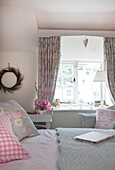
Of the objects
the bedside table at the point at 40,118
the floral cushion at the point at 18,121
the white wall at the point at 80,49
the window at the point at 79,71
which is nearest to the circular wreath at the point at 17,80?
the bedside table at the point at 40,118

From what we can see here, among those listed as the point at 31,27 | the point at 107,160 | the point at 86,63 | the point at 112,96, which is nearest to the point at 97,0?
the point at 31,27

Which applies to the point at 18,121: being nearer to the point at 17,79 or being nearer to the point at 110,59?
the point at 17,79

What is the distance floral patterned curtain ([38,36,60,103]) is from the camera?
3.21 meters

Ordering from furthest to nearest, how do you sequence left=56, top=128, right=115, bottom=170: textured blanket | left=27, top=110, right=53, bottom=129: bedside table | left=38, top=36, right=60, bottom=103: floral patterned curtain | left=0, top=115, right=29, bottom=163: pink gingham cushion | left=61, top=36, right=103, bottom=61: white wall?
left=61, top=36, right=103, bottom=61: white wall < left=38, top=36, right=60, bottom=103: floral patterned curtain < left=27, top=110, right=53, bottom=129: bedside table < left=0, top=115, right=29, bottom=163: pink gingham cushion < left=56, top=128, right=115, bottom=170: textured blanket

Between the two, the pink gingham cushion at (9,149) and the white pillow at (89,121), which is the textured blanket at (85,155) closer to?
the pink gingham cushion at (9,149)

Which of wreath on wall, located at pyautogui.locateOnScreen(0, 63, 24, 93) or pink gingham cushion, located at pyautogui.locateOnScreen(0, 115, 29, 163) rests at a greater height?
wreath on wall, located at pyautogui.locateOnScreen(0, 63, 24, 93)

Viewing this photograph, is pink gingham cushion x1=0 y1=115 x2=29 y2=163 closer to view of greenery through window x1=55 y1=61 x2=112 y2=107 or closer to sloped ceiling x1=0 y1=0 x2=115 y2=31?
sloped ceiling x1=0 y1=0 x2=115 y2=31

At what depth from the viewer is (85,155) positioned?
1275mm

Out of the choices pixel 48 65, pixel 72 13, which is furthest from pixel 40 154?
pixel 72 13

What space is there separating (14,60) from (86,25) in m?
1.40

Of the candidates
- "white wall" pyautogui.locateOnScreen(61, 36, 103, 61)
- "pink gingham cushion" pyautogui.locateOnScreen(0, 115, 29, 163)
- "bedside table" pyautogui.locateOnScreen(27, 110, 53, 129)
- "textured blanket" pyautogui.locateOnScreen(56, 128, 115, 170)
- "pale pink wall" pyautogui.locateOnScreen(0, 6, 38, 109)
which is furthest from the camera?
"white wall" pyautogui.locateOnScreen(61, 36, 103, 61)

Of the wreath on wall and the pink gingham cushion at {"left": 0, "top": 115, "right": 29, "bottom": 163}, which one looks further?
the wreath on wall

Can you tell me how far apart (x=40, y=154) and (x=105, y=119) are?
5.02ft

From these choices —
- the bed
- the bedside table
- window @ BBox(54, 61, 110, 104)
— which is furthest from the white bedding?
window @ BBox(54, 61, 110, 104)
